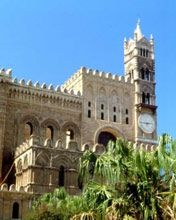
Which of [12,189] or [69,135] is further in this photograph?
[69,135]

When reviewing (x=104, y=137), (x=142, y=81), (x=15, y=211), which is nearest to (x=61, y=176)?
(x=15, y=211)

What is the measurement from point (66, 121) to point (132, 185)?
78.1 feet

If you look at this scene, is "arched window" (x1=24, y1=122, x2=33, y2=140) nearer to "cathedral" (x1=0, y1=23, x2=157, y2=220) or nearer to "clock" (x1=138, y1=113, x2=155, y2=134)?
"cathedral" (x1=0, y1=23, x2=157, y2=220)

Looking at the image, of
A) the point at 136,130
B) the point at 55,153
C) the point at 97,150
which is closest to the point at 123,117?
the point at 136,130

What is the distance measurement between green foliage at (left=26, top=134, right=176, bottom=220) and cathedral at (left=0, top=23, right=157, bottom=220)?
14.6 m

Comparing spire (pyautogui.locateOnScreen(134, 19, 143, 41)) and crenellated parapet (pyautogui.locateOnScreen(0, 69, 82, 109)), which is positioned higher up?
spire (pyautogui.locateOnScreen(134, 19, 143, 41))

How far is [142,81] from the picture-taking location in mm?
44719

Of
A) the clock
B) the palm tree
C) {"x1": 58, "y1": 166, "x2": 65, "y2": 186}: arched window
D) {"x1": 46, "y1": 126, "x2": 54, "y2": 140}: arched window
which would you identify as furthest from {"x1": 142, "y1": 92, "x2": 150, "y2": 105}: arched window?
the palm tree

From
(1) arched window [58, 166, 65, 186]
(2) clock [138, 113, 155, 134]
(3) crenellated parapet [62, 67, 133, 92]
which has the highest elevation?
(3) crenellated parapet [62, 67, 133, 92]

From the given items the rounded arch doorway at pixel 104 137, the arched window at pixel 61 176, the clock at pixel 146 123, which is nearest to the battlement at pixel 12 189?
the arched window at pixel 61 176

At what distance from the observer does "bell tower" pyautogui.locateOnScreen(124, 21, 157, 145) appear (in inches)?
1710

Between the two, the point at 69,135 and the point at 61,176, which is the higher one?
the point at 69,135

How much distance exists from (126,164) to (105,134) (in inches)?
994

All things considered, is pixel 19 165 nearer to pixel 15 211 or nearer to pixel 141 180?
pixel 15 211
